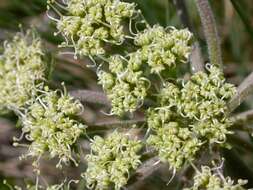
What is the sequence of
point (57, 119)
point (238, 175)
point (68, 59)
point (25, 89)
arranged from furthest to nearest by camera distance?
point (68, 59) < point (238, 175) < point (25, 89) < point (57, 119)

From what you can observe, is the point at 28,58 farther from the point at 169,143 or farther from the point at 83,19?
the point at 169,143

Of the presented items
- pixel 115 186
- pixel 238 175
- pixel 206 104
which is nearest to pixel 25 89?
pixel 115 186

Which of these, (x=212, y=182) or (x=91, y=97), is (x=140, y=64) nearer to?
(x=91, y=97)

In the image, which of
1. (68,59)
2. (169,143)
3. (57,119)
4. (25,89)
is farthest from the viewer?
(68,59)

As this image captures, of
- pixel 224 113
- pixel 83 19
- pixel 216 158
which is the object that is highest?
pixel 83 19

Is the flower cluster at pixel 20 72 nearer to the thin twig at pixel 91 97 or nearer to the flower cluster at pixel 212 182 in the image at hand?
the thin twig at pixel 91 97

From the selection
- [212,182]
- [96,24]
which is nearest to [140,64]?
[96,24]
